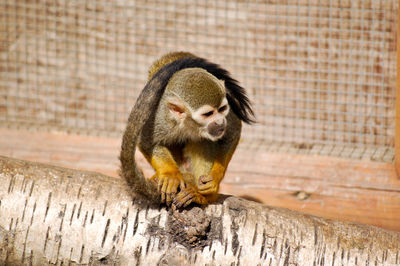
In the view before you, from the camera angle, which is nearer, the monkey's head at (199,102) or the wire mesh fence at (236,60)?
the monkey's head at (199,102)

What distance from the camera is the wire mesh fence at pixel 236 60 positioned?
429cm

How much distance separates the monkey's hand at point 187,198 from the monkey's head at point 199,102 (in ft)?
1.52

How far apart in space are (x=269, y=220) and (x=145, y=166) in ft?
6.09

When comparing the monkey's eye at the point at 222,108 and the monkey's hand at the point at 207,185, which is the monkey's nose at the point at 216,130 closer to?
the monkey's eye at the point at 222,108

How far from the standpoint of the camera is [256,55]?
463cm

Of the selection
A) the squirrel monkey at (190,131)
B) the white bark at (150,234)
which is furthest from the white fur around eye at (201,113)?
the white bark at (150,234)

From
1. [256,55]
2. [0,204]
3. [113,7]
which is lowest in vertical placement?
[0,204]

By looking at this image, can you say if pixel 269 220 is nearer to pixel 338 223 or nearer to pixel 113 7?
pixel 338 223

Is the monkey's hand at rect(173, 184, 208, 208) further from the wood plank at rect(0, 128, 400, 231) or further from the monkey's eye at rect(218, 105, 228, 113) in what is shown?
the wood plank at rect(0, 128, 400, 231)

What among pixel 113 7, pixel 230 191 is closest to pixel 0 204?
pixel 230 191

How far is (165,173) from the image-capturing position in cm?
294

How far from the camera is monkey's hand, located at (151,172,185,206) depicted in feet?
8.42

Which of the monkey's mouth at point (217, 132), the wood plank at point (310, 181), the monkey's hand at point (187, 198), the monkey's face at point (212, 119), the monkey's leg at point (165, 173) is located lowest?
the wood plank at point (310, 181)

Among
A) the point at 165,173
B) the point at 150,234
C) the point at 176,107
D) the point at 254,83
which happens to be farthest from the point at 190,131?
the point at 254,83
